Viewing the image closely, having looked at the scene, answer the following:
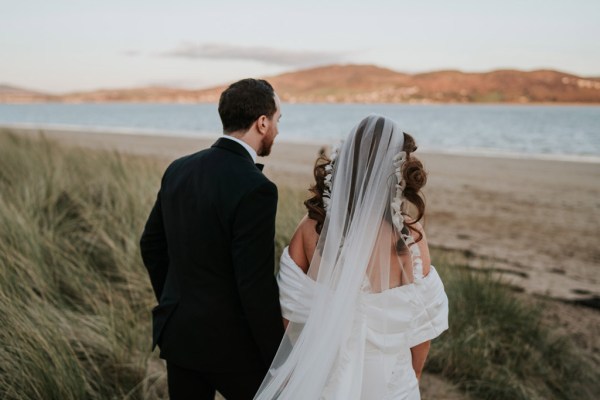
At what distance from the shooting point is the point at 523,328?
453 cm

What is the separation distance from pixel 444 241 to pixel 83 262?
5551 millimetres

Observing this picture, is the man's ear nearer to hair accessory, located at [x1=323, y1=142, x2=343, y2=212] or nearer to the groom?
the groom

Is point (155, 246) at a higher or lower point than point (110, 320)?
higher

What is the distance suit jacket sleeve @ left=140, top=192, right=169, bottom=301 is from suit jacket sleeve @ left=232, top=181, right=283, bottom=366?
61cm

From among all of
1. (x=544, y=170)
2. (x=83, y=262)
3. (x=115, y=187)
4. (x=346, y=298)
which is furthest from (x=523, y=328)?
(x=544, y=170)

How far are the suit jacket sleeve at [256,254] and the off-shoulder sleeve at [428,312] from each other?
24.9 inches

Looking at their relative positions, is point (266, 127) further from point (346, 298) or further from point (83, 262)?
point (83, 262)

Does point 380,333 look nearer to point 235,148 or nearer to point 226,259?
point 226,259

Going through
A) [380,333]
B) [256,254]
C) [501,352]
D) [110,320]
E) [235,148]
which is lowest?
[501,352]

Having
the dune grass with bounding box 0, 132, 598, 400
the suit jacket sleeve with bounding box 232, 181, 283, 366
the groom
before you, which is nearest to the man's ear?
the groom

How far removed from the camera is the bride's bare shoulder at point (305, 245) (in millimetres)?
2422

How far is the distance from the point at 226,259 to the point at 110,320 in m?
2.04

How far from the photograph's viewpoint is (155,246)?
2.62 metres

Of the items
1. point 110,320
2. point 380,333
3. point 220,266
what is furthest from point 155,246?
point 110,320
